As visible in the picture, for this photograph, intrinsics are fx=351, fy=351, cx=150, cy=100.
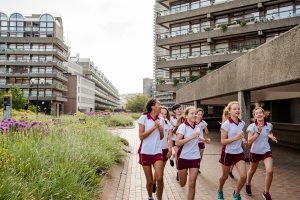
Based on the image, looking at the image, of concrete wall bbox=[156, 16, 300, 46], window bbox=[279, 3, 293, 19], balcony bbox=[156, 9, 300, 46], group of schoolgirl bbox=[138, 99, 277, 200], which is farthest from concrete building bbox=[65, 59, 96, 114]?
group of schoolgirl bbox=[138, 99, 277, 200]

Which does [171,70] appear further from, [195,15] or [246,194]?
[246,194]

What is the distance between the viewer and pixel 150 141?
6.70 meters

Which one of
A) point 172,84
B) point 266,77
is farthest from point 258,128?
point 172,84

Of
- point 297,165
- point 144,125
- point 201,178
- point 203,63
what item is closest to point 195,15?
point 203,63

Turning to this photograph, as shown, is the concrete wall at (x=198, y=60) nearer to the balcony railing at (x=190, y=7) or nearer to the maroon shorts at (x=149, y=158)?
the balcony railing at (x=190, y=7)

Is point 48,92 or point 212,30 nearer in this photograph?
point 212,30

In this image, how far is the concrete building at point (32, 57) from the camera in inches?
3115

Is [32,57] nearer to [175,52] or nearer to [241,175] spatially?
[175,52]

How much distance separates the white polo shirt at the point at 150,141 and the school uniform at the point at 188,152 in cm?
44

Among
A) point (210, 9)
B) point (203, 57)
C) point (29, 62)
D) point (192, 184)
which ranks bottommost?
point (192, 184)

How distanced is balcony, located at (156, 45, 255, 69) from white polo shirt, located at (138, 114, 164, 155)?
31.5 meters

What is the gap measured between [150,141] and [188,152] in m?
0.76

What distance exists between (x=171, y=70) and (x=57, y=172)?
126 feet

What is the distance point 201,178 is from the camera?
32.7ft
